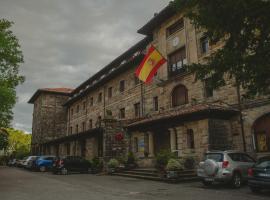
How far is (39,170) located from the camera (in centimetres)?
2903

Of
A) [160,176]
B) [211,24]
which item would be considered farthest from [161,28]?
[211,24]

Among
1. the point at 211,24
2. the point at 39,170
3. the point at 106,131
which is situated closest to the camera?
the point at 211,24

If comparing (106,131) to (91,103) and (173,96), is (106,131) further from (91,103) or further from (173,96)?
(91,103)

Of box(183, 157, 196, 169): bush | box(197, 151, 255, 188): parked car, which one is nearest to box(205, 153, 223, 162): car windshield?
box(197, 151, 255, 188): parked car

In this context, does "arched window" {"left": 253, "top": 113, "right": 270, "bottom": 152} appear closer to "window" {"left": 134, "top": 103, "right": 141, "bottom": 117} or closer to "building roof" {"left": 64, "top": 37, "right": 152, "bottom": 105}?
"window" {"left": 134, "top": 103, "right": 141, "bottom": 117}

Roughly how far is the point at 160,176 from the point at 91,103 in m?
22.0

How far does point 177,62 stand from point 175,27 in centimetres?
292

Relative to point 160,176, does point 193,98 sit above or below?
above

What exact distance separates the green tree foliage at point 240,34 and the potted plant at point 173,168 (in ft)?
21.8

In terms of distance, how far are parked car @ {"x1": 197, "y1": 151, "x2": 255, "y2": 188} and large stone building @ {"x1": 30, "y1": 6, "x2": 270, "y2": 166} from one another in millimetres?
3122

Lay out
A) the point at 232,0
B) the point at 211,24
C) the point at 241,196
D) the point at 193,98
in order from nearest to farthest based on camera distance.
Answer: the point at 232,0 < the point at 211,24 < the point at 241,196 < the point at 193,98

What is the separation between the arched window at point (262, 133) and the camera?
16000 millimetres

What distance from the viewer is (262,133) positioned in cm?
1623

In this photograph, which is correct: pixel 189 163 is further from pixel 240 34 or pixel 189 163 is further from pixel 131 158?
pixel 240 34
